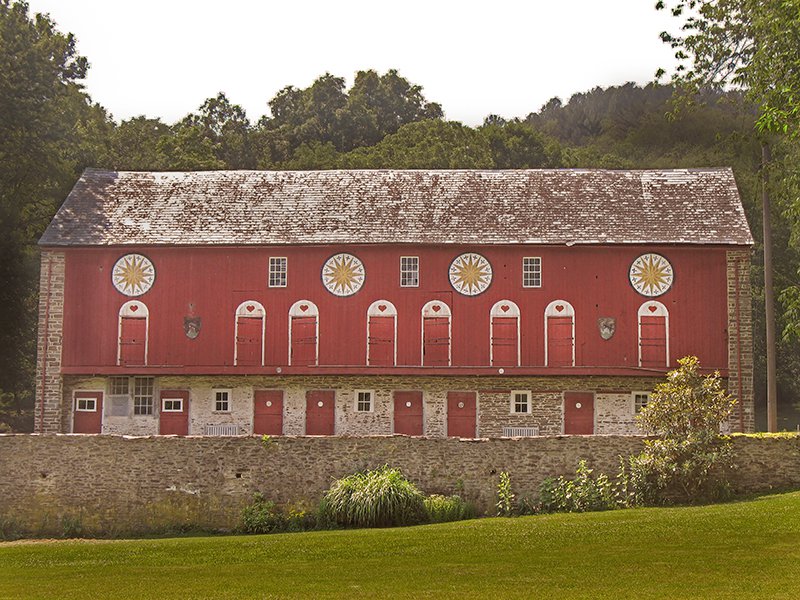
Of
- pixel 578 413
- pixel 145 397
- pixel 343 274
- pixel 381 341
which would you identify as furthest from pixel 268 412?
pixel 578 413

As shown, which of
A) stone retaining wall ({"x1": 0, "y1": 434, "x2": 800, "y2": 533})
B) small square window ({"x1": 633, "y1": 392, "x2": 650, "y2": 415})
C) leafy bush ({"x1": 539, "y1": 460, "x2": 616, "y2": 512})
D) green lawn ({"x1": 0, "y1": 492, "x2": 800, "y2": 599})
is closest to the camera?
green lawn ({"x1": 0, "y1": 492, "x2": 800, "y2": 599})

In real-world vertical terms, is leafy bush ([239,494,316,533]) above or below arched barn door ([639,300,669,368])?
below

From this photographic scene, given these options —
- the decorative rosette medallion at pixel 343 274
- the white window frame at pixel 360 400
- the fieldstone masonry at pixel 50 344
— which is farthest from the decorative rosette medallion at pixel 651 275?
the fieldstone masonry at pixel 50 344

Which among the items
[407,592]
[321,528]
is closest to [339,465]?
[321,528]

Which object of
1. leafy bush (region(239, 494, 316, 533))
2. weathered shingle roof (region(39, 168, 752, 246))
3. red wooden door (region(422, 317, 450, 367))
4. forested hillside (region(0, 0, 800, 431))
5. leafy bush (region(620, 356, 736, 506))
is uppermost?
forested hillside (region(0, 0, 800, 431))

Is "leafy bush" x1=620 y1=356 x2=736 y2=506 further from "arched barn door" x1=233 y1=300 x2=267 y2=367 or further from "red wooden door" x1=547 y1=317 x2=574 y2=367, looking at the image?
"arched barn door" x1=233 y1=300 x2=267 y2=367

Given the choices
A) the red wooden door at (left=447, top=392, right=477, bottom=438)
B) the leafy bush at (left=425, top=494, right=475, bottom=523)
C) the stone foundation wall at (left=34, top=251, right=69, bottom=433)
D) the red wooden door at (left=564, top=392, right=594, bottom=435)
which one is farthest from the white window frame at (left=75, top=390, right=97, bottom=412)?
the leafy bush at (left=425, top=494, right=475, bottom=523)

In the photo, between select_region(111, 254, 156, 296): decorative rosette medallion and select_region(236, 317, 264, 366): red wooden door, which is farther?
select_region(111, 254, 156, 296): decorative rosette medallion

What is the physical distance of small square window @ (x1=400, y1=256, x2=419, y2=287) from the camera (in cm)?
4066

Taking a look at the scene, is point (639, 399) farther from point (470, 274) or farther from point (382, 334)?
point (382, 334)

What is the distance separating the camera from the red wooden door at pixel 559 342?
3975 cm

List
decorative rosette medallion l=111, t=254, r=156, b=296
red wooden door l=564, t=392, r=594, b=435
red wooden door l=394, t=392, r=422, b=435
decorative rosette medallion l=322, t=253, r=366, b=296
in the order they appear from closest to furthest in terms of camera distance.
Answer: red wooden door l=564, t=392, r=594, b=435 < red wooden door l=394, t=392, r=422, b=435 < decorative rosette medallion l=322, t=253, r=366, b=296 < decorative rosette medallion l=111, t=254, r=156, b=296

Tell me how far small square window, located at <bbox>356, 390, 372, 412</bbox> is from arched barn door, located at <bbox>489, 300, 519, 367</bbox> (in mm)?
4211

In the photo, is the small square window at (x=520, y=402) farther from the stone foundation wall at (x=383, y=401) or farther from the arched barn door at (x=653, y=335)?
the arched barn door at (x=653, y=335)
